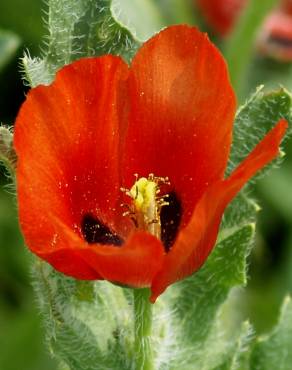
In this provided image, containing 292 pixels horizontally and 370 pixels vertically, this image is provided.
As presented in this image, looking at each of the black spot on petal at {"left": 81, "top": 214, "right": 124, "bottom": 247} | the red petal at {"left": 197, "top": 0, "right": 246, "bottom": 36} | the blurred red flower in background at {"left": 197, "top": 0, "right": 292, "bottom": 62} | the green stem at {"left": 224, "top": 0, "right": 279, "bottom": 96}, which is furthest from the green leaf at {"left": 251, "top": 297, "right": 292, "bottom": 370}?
the red petal at {"left": 197, "top": 0, "right": 246, "bottom": 36}

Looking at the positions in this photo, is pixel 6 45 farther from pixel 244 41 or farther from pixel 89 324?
pixel 89 324

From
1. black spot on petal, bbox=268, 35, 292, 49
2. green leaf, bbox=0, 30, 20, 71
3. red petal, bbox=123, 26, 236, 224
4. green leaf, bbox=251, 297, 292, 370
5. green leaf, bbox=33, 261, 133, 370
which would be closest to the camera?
red petal, bbox=123, 26, 236, 224

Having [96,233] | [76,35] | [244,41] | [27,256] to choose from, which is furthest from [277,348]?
[244,41]

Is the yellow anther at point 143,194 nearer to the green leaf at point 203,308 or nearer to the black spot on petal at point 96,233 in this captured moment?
the black spot on petal at point 96,233

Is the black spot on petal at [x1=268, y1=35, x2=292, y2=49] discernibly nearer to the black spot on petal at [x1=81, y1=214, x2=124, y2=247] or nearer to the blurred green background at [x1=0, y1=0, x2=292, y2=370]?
the blurred green background at [x1=0, y1=0, x2=292, y2=370]

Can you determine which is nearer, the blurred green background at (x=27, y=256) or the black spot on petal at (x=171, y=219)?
the black spot on petal at (x=171, y=219)

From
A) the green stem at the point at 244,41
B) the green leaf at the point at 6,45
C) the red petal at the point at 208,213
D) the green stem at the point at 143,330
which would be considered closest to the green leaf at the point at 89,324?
the green stem at the point at 143,330
